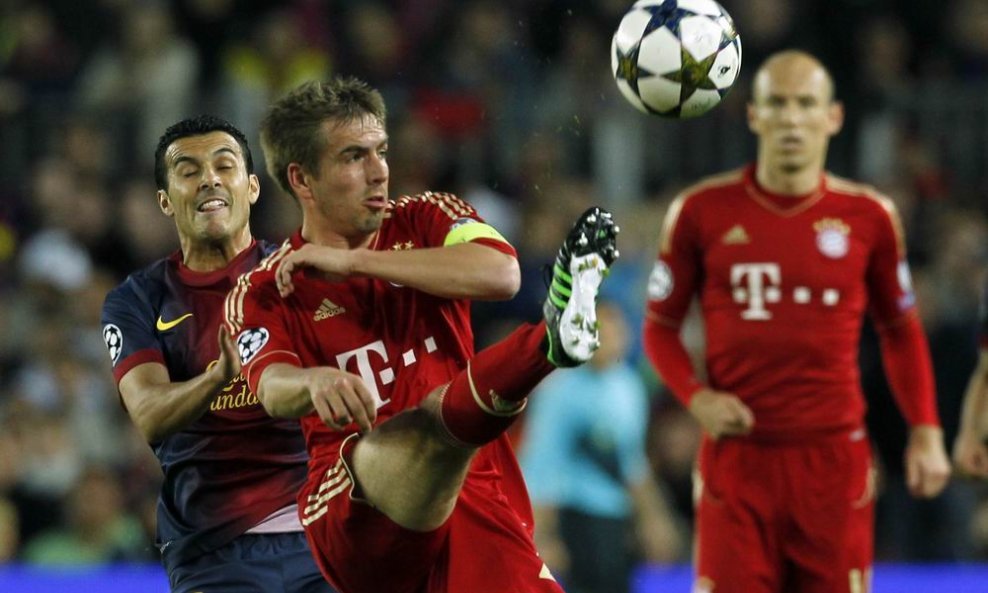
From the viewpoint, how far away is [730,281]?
273 inches

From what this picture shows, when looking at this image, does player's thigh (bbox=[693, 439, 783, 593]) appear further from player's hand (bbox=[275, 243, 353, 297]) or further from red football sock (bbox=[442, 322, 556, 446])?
player's hand (bbox=[275, 243, 353, 297])

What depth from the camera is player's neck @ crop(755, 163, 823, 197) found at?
7.02 metres

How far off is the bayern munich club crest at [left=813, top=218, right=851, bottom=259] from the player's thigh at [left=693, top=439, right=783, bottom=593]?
835mm

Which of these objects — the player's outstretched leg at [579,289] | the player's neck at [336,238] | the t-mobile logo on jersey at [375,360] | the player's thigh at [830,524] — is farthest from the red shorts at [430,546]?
the player's thigh at [830,524]

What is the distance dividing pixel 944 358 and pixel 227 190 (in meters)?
5.72

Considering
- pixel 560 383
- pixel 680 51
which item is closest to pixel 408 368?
pixel 680 51

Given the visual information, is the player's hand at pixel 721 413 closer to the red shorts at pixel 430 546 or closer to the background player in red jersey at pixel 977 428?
the background player in red jersey at pixel 977 428

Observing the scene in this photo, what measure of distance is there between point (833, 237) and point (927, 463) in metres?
0.96

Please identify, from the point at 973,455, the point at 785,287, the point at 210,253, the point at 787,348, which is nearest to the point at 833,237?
the point at 785,287

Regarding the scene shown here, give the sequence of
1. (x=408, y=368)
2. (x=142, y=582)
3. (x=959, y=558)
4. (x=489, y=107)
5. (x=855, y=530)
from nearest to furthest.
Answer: (x=408, y=368), (x=855, y=530), (x=142, y=582), (x=959, y=558), (x=489, y=107)

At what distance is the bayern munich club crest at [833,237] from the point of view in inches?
271

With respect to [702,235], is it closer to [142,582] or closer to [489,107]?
[142,582]

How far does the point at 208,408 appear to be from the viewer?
543 centimetres

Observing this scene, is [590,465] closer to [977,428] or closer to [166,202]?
[977,428]
